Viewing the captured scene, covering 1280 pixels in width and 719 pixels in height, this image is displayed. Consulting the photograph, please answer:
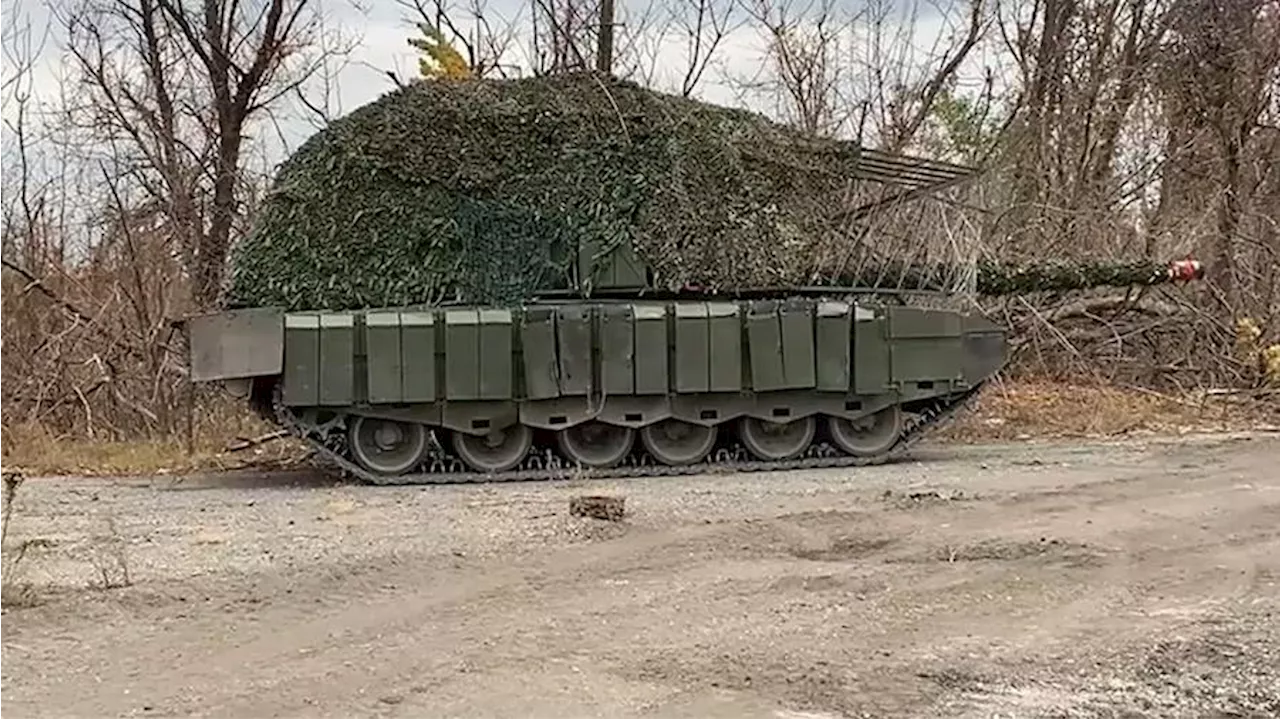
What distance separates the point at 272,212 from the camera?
15367 mm

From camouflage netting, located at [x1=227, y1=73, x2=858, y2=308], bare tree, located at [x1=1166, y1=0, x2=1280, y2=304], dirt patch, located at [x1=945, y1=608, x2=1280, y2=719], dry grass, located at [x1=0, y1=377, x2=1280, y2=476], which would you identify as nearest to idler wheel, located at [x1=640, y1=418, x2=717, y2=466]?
camouflage netting, located at [x1=227, y1=73, x2=858, y2=308]

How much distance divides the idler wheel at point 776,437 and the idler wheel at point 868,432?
0.25 metres

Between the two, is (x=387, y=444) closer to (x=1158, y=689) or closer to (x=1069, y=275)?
(x=1069, y=275)

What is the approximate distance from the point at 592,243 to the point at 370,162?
7.35 ft

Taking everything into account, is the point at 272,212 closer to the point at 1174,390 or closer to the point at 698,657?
the point at 698,657

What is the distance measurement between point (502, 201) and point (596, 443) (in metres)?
2.53

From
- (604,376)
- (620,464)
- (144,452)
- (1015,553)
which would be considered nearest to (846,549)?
(1015,553)

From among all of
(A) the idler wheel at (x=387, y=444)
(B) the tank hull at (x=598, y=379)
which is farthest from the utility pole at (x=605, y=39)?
(A) the idler wheel at (x=387, y=444)

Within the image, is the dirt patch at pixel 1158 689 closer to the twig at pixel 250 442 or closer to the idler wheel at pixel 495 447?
the idler wheel at pixel 495 447

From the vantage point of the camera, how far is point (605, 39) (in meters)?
24.0

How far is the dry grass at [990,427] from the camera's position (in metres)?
16.5

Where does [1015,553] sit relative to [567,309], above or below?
below

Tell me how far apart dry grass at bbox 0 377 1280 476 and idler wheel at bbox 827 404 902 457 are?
80.6 inches

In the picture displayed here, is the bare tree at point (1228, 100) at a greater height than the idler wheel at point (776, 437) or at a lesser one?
greater
